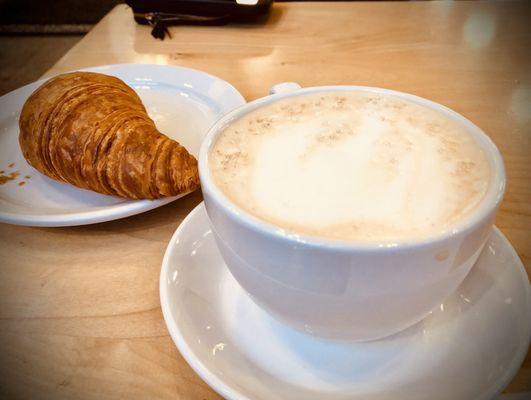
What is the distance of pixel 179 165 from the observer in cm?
67

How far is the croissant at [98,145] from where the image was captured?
654 mm

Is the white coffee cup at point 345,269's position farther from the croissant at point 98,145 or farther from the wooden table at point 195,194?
the croissant at point 98,145

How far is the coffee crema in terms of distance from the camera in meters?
0.36

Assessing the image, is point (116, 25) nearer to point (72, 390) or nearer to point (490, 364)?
point (72, 390)

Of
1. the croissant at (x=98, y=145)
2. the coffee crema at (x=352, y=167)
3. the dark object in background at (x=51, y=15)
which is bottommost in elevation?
the dark object in background at (x=51, y=15)

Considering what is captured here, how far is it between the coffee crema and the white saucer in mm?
136

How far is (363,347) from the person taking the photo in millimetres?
443

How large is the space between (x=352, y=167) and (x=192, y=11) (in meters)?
1.05

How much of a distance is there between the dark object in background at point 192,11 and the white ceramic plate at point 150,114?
29 centimetres

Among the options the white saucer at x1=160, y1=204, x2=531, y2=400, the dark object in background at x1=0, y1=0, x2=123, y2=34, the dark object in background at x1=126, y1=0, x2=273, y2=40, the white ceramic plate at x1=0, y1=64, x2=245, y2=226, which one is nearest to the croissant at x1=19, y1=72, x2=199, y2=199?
the white ceramic plate at x1=0, y1=64, x2=245, y2=226

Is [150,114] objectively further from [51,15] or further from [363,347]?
[51,15]

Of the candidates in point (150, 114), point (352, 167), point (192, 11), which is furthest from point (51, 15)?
point (352, 167)

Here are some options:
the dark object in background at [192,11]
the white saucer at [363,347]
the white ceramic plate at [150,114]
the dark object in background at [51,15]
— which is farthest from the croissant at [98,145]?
the dark object in background at [51,15]

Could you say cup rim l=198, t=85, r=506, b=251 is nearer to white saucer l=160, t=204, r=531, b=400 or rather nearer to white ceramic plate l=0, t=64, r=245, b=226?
white saucer l=160, t=204, r=531, b=400
